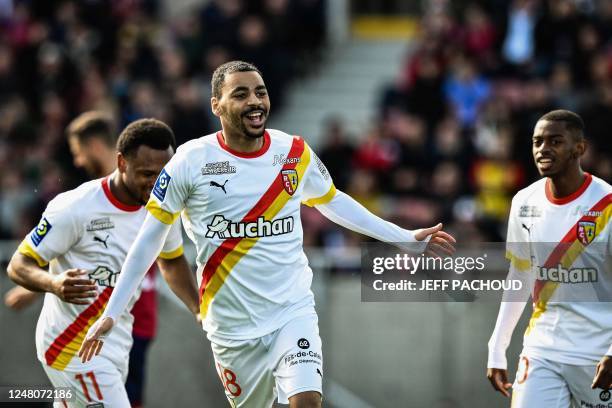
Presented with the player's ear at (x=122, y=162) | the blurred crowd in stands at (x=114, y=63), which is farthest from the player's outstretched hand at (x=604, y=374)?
the blurred crowd in stands at (x=114, y=63)

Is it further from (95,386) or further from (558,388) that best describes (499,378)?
(95,386)

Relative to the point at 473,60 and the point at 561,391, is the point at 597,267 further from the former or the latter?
the point at 473,60

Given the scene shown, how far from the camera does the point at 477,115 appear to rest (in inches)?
631

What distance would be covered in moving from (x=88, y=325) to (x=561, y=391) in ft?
10.6

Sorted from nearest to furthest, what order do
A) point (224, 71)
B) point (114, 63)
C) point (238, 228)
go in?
point (238, 228) → point (224, 71) → point (114, 63)

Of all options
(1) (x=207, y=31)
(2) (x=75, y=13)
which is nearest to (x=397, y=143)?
(1) (x=207, y=31)

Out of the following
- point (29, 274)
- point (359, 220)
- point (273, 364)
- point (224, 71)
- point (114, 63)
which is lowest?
point (273, 364)

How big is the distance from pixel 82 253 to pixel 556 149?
129 inches

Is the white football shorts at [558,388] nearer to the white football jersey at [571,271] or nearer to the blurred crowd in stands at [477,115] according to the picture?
the white football jersey at [571,271]

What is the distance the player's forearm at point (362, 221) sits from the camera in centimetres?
806

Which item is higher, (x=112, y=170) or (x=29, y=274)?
(x=112, y=170)

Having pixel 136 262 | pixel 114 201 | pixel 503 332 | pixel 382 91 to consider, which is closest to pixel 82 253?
pixel 114 201

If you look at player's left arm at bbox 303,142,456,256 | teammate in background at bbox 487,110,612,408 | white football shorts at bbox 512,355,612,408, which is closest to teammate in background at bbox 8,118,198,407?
player's left arm at bbox 303,142,456,256
